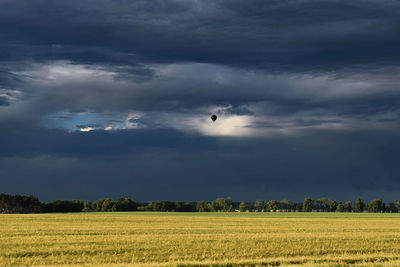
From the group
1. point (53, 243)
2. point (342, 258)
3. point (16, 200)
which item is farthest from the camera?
point (16, 200)

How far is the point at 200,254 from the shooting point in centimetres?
3231

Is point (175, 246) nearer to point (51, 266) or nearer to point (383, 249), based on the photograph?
point (51, 266)

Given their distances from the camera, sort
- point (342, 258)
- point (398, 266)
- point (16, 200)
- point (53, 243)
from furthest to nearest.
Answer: point (16, 200) → point (53, 243) → point (342, 258) → point (398, 266)

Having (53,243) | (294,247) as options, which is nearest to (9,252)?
(53,243)

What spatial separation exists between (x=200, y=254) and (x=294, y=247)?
28.2 feet

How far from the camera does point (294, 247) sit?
3712 centimetres

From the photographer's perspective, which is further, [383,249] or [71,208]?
[71,208]

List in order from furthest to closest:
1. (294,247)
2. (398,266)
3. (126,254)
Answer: (294,247) < (126,254) < (398,266)

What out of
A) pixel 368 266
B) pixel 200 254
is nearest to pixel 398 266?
pixel 368 266

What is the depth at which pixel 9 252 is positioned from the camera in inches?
1273

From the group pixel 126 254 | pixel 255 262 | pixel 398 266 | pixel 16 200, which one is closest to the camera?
pixel 398 266

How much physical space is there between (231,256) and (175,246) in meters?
7.29

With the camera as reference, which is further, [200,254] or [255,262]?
[200,254]

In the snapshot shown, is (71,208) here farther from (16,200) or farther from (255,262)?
(255,262)
